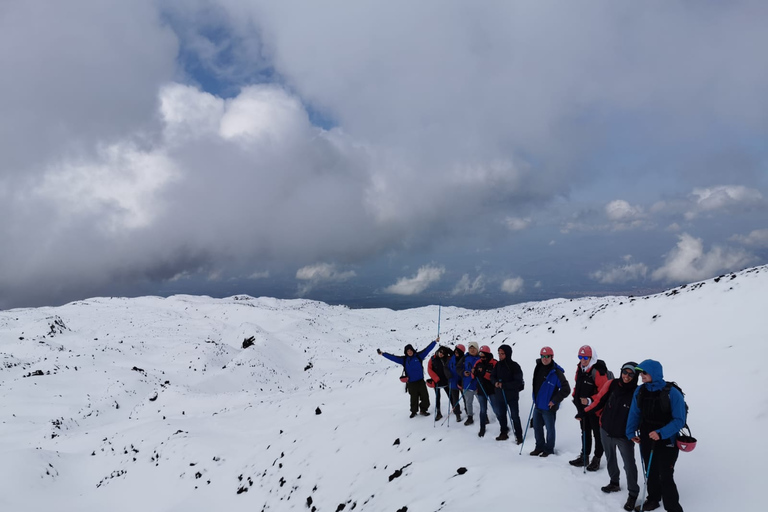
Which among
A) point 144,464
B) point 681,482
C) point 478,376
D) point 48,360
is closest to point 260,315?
point 48,360

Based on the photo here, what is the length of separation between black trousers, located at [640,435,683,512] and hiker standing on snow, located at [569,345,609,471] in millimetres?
1727

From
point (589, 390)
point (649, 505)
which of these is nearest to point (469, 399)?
point (589, 390)

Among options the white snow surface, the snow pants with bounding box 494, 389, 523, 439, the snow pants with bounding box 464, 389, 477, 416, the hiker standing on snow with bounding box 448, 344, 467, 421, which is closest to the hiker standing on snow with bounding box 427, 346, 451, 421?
the hiker standing on snow with bounding box 448, 344, 467, 421

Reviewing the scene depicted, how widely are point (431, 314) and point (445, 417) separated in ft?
239

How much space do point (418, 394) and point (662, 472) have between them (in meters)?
9.43

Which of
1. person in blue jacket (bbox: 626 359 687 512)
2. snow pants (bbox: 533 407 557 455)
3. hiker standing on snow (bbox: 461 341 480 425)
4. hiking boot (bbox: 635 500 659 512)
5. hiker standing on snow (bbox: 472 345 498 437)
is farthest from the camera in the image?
hiker standing on snow (bbox: 461 341 480 425)

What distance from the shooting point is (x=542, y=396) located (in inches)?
399

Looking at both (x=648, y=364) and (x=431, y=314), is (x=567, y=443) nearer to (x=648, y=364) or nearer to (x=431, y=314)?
(x=648, y=364)

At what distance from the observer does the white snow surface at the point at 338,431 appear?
29.9 ft

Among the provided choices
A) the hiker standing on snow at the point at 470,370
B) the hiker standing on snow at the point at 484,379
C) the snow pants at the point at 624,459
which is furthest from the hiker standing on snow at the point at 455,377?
the snow pants at the point at 624,459

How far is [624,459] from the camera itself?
304 inches

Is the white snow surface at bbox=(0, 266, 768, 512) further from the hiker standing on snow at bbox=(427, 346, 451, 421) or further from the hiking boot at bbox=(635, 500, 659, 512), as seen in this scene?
the hiker standing on snow at bbox=(427, 346, 451, 421)

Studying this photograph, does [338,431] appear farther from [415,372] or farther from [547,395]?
[547,395]

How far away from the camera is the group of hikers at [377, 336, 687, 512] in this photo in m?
6.93
